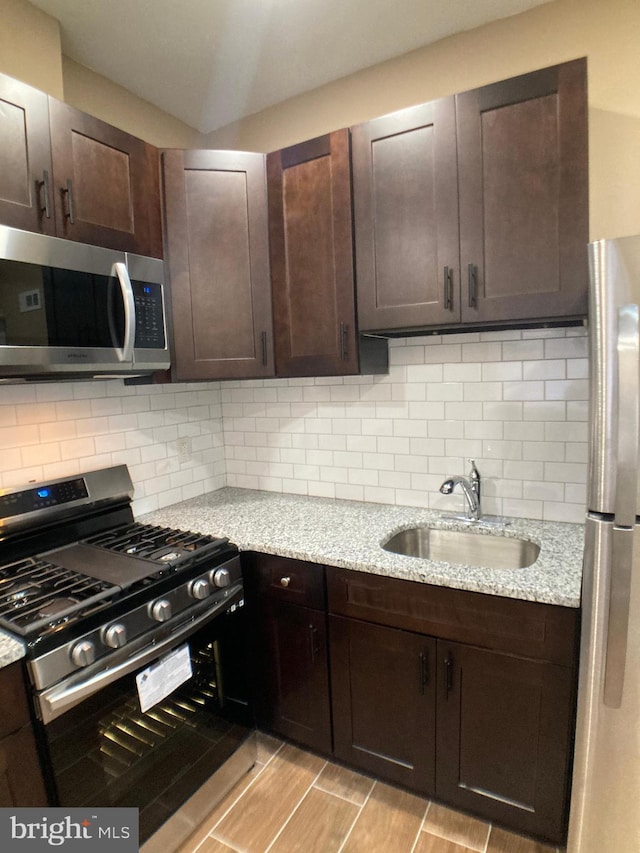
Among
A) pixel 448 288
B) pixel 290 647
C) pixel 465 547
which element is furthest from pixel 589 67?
pixel 290 647

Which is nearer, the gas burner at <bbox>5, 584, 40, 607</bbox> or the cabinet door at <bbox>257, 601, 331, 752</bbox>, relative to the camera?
the gas burner at <bbox>5, 584, 40, 607</bbox>

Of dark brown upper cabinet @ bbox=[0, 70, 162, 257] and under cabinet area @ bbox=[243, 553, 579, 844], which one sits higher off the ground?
dark brown upper cabinet @ bbox=[0, 70, 162, 257]

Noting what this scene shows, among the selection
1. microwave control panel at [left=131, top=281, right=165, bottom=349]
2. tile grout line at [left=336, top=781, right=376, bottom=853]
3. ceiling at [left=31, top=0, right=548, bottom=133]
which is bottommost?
tile grout line at [left=336, top=781, right=376, bottom=853]

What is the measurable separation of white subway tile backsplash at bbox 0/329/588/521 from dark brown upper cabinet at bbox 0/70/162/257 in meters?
0.63

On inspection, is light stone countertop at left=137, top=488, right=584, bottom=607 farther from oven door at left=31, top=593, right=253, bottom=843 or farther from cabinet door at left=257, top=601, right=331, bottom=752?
oven door at left=31, top=593, right=253, bottom=843

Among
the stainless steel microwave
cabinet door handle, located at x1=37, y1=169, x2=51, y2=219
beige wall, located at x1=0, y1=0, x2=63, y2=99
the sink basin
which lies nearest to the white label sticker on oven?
the sink basin

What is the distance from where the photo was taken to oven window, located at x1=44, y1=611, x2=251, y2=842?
1333 mm

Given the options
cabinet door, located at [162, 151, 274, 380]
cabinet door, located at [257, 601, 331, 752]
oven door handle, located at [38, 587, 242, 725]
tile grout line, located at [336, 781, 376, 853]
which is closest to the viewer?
oven door handle, located at [38, 587, 242, 725]

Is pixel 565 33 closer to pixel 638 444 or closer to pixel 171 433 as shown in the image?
pixel 638 444

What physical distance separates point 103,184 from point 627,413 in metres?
1.79

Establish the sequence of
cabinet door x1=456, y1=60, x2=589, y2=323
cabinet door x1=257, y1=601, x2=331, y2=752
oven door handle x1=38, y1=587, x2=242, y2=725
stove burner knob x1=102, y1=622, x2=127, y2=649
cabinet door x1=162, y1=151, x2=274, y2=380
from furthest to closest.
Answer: cabinet door x1=162, y1=151, x2=274, y2=380 < cabinet door x1=257, y1=601, x2=331, y2=752 < cabinet door x1=456, y1=60, x2=589, y2=323 < stove burner knob x1=102, y1=622, x2=127, y2=649 < oven door handle x1=38, y1=587, x2=242, y2=725

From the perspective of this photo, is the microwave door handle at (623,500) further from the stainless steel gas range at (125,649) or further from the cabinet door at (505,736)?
the stainless steel gas range at (125,649)

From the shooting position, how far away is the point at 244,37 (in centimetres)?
186

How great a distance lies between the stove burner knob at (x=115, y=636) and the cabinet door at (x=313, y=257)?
1.11 m
